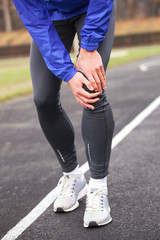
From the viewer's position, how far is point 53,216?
2.69 metres

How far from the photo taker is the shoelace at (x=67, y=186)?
2.77m

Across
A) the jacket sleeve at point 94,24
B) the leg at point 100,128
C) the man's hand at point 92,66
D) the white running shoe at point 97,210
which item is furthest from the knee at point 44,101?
the white running shoe at point 97,210

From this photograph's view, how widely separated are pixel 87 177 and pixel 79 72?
1.31m

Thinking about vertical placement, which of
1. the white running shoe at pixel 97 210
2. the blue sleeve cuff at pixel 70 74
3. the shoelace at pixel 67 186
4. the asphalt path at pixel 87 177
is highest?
the blue sleeve cuff at pixel 70 74

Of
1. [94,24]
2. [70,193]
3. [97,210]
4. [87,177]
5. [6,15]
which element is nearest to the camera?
[94,24]

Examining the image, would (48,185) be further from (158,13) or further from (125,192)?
(158,13)

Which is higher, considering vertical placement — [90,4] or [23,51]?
[90,4]

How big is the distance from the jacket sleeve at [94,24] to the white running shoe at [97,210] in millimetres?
878

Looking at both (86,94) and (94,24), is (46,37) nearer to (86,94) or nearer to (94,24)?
(94,24)

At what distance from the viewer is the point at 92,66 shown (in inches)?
91.0

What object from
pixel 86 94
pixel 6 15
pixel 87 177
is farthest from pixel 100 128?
pixel 6 15

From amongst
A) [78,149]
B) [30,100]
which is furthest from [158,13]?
[78,149]

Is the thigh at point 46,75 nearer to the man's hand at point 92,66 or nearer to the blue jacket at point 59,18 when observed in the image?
the blue jacket at point 59,18

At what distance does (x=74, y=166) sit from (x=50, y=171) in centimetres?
92
